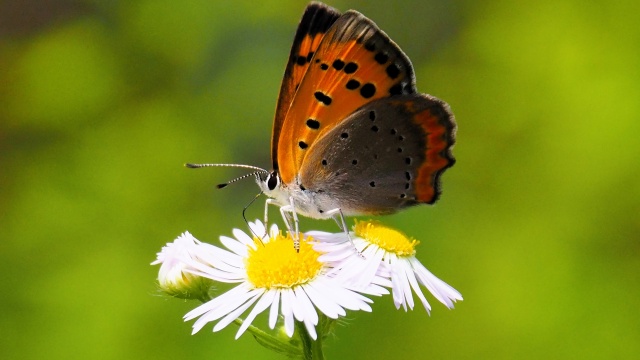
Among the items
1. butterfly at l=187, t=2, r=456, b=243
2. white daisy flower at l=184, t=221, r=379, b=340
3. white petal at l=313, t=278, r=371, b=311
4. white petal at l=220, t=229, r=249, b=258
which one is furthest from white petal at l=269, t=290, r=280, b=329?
white petal at l=220, t=229, r=249, b=258

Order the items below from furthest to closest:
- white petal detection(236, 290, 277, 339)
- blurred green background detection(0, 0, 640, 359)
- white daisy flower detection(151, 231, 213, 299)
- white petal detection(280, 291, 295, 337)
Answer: blurred green background detection(0, 0, 640, 359) < white daisy flower detection(151, 231, 213, 299) < white petal detection(236, 290, 277, 339) < white petal detection(280, 291, 295, 337)

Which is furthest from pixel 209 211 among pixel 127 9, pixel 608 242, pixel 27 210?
pixel 608 242

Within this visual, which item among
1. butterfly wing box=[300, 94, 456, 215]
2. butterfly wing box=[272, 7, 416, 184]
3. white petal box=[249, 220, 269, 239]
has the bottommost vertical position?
white petal box=[249, 220, 269, 239]

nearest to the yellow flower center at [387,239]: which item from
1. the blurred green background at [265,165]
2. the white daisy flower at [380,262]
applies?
the white daisy flower at [380,262]

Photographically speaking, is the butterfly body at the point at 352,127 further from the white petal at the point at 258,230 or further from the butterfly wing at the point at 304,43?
the white petal at the point at 258,230

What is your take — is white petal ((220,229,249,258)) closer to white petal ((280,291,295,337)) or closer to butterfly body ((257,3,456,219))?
butterfly body ((257,3,456,219))

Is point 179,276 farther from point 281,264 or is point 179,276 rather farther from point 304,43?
point 304,43

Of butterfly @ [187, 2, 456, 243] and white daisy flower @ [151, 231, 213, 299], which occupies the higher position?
butterfly @ [187, 2, 456, 243]
